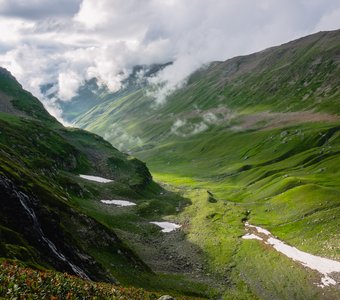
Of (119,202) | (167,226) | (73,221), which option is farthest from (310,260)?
(119,202)

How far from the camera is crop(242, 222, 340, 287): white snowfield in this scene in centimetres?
8309

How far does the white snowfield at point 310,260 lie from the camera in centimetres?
8309

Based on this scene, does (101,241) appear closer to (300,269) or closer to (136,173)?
(300,269)

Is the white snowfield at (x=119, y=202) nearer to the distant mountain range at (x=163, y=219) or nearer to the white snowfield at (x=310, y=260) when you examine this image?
the distant mountain range at (x=163, y=219)

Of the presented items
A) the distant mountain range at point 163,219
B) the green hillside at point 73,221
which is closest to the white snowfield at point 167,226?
the distant mountain range at point 163,219

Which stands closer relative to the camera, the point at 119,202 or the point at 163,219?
the point at 163,219

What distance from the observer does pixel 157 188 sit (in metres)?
186

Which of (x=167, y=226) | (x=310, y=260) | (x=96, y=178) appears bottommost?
(x=310, y=260)

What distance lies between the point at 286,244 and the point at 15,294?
92331mm

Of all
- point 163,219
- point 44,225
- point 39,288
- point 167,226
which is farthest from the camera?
point 163,219

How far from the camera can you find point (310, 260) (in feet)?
298

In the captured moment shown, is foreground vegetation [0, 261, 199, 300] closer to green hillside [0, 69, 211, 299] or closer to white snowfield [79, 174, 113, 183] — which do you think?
green hillside [0, 69, 211, 299]

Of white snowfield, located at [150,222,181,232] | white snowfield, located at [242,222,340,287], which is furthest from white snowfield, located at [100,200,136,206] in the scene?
white snowfield, located at [242,222,340,287]

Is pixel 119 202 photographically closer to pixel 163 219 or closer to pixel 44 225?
pixel 163 219
